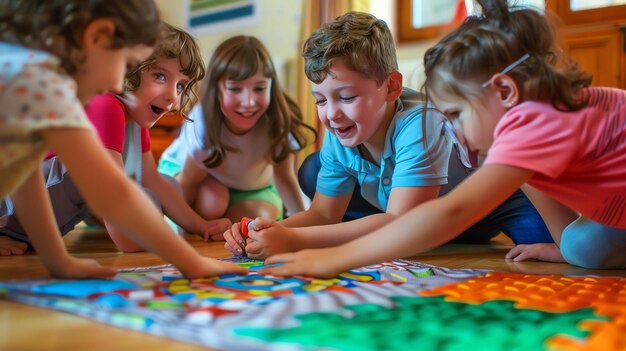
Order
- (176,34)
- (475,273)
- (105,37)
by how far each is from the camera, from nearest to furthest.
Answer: (105,37) < (475,273) < (176,34)

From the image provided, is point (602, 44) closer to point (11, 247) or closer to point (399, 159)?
point (399, 159)

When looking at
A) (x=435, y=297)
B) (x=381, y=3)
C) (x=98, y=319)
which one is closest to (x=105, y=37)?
(x=98, y=319)

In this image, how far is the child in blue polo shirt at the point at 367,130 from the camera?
4.04 ft

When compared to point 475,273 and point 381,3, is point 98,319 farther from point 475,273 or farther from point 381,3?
point 381,3

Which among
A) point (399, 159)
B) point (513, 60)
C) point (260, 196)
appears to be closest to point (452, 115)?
point (513, 60)

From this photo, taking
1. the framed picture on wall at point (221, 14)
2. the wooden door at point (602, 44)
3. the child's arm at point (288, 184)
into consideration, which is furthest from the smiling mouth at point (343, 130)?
the framed picture on wall at point (221, 14)

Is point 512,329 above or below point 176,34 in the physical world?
below

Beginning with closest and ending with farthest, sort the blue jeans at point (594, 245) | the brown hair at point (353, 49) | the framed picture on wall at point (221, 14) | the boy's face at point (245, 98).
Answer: the blue jeans at point (594, 245)
the brown hair at point (353, 49)
the boy's face at point (245, 98)
the framed picture on wall at point (221, 14)

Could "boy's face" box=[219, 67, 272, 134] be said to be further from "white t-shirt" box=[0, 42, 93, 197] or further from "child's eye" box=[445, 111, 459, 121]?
"white t-shirt" box=[0, 42, 93, 197]

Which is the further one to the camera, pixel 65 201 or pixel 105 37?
pixel 65 201

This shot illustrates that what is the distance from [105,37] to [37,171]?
0.82 feet

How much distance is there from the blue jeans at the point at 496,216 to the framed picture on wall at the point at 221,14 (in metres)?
1.90

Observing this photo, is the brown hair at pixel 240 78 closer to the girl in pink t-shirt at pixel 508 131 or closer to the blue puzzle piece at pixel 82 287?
the girl in pink t-shirt at pixel 508 131

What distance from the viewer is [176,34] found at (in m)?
1.59
